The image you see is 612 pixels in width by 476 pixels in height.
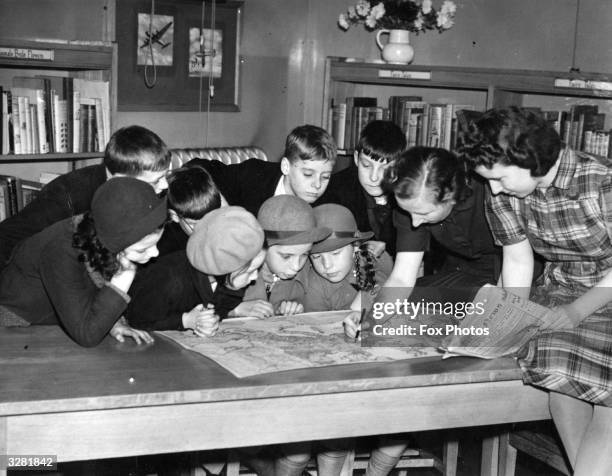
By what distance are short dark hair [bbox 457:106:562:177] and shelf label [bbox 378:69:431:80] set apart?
2.85 metres

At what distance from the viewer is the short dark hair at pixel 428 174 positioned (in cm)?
254

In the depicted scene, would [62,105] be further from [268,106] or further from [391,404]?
[391,404]

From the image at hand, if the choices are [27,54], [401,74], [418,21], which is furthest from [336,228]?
[418,21]

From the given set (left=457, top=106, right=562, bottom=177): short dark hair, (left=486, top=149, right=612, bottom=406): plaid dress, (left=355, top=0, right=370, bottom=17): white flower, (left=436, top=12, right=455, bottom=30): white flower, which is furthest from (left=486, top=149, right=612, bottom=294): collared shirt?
(left=355, top=0, right=370, bottom=17): white flower

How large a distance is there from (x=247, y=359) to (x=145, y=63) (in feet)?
11.2

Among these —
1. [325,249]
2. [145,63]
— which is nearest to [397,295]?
[325,249]

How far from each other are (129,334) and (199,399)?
46 centimetres

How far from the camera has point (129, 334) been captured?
2355mm

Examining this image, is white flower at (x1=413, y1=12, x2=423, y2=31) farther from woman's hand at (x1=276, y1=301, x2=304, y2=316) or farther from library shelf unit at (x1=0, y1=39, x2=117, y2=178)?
woman's hand at (x1=276, y1=301, x2=304, y2=316)

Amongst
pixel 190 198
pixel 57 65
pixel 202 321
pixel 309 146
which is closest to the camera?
pixel 202 321

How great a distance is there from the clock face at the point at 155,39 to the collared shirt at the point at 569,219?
3153 mm

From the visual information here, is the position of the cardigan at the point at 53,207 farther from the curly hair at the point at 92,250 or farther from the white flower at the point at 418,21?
the white flower at the point at 418,21

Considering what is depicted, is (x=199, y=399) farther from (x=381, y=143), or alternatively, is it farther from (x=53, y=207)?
(x=381, y=143)

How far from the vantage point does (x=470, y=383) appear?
2271 mm
